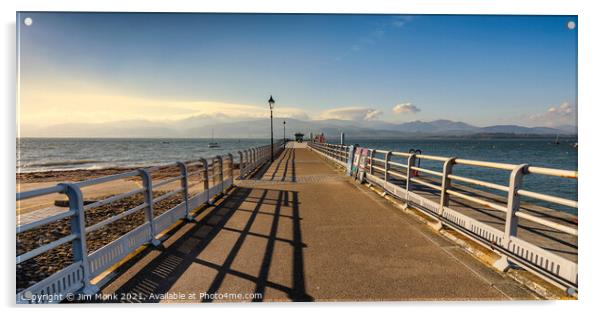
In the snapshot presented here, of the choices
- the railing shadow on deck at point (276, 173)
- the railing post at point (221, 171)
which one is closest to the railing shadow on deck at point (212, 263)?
the railing post at point (221, 171)

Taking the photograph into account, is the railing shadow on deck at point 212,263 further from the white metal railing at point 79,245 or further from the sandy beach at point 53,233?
the sandy beach at point 53,233

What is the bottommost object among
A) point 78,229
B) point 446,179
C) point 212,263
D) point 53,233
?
point 53,233

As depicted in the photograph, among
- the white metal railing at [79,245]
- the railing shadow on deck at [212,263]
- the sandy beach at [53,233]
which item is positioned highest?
the white metal railing at [79,245]

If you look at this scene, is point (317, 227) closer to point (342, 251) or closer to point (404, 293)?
point (342, 251)

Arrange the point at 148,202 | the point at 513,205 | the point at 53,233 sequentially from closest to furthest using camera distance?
1. the point at 513,205
2. the point at 148,202
3. the point at 53,233

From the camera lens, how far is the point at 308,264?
3705 millimetres

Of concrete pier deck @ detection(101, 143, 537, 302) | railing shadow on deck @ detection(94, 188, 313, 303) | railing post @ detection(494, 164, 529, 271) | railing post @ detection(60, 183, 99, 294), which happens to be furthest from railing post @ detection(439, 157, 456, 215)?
railing post @ detection(60, 183, 99, 294)

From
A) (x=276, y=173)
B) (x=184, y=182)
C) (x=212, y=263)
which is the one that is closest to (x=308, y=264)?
(x=212, y=263)

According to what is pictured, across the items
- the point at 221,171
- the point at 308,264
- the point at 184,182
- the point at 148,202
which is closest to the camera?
the point at 308,264

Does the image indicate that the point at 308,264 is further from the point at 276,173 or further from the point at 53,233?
the point at 276,173

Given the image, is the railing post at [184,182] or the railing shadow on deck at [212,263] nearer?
the railing shadow on deck at [212,263]

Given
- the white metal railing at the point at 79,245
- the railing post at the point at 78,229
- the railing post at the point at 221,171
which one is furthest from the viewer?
the railing post at the point at 221,171

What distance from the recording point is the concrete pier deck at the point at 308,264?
3072mm

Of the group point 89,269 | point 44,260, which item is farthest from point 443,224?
point 44,260
